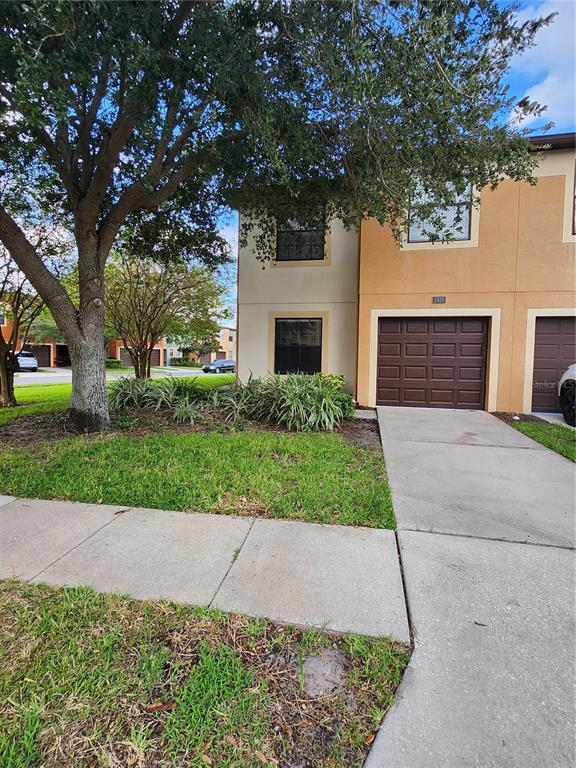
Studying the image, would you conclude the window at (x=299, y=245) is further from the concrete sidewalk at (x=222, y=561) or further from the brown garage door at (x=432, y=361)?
the concrete sidewalk at (x=222, y=561)

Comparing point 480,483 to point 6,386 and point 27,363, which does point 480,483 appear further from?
point 27,363

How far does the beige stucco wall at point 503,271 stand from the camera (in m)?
8.43

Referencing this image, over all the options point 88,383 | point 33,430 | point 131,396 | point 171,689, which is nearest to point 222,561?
point 171,689

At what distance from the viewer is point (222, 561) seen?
2.71 metres

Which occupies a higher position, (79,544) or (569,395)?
(569,395)

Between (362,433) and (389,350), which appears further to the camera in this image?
(389,350)

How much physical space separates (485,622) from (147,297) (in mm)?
14804

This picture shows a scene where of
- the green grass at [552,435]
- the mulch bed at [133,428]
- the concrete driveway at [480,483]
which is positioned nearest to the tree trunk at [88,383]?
the mulch bed at [133,428]

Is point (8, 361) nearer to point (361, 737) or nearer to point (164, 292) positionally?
point (164, 292)

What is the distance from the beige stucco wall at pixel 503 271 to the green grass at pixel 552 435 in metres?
1.44

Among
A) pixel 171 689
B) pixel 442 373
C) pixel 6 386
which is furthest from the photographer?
pixel 6 386

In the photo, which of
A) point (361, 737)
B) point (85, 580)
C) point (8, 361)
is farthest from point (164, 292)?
point (361, 737)

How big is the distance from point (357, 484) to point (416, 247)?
6.87 meters

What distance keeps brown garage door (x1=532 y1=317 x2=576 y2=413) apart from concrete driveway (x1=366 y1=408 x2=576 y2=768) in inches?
199
